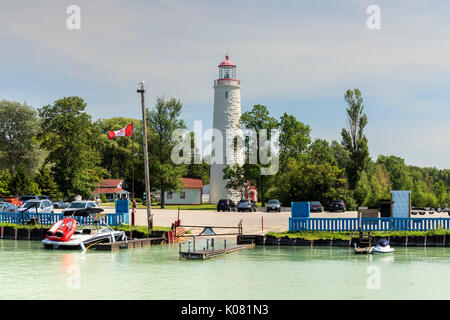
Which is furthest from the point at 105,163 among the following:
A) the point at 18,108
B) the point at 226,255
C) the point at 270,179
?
the point at 226,255

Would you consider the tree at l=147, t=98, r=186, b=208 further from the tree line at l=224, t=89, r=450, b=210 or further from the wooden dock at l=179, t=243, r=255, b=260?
the wooden dock at l=179, t=243, r=255, b=260

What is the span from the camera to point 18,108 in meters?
87.2

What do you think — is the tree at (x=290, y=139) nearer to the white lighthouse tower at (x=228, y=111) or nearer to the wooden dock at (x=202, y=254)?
the white lighthouse tower at (x=228, y=111)

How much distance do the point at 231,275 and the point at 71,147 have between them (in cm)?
5623

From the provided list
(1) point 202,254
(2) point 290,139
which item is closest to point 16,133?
(2) point 290,139

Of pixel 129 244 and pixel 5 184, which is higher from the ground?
pixel 5 184

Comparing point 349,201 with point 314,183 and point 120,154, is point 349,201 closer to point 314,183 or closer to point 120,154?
point 314,183

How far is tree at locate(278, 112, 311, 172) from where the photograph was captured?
76.5m

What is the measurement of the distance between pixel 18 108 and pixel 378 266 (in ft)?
245

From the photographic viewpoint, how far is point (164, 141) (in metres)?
73.9

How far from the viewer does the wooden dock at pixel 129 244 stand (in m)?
30.3

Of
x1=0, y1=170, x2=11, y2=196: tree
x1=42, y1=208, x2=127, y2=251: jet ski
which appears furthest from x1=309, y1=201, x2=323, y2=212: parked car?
x1=0, y1=170, x2=11, y2=196: tree

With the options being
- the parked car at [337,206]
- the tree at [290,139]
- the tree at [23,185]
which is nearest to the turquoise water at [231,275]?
the parked car at [337,206]
